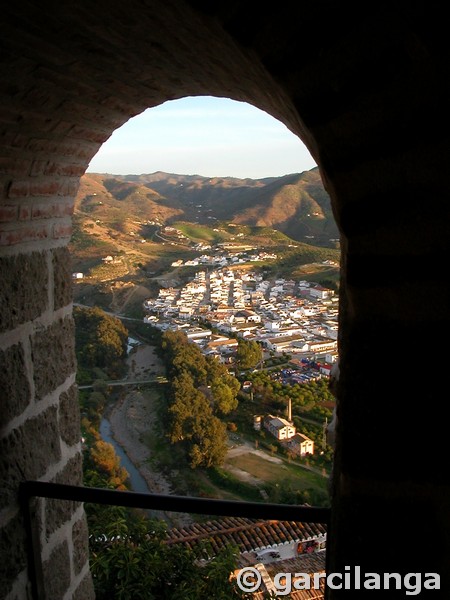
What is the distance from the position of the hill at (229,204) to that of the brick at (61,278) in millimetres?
8716

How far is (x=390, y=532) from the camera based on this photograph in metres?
0.93

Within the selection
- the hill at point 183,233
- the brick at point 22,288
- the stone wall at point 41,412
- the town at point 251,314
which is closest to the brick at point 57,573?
the stone wall at point 41,412

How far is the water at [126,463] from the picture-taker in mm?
5383

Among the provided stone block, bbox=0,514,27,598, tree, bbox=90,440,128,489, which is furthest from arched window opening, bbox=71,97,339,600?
stone block, bbox=0,514,27,598

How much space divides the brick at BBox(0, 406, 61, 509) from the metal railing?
Result: 0.05 m

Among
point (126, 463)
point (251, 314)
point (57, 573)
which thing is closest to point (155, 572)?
point (57, 573)

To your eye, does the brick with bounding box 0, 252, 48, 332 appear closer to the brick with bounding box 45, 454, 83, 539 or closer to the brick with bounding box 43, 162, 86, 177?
the brick with bounding box 43, 162, 86, 177

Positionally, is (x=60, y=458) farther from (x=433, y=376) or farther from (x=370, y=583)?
(x=433, y=376)

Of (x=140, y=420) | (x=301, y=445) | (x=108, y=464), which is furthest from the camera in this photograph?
Result: (x=140, y=420)

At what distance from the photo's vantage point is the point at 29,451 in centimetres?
177

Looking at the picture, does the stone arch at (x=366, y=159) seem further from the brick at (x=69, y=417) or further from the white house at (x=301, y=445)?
→ the white house at (x=301, y=445)

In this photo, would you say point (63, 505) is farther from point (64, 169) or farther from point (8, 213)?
point (64, 169)

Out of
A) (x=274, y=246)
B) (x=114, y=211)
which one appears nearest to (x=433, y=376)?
(x=274, y=246)

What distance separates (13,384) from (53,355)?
0.84ft
